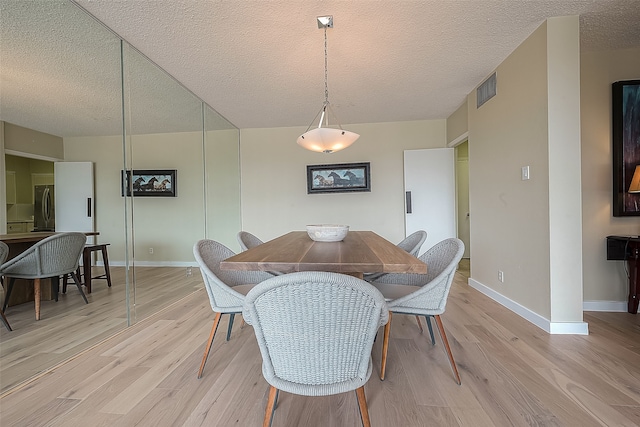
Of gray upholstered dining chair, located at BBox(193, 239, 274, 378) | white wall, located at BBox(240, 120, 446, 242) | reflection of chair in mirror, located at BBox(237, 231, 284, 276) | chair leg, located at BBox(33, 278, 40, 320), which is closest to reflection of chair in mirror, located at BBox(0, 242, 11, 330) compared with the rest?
chair leg, located at BBox(33, 278, 40, 320)

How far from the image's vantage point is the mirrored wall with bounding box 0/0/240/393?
5.85ft

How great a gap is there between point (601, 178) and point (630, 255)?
0.73 meters

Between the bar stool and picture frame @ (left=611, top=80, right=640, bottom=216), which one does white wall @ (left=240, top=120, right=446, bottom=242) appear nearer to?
picture frame @ (left=611, top=80, right=640, bottom=216)

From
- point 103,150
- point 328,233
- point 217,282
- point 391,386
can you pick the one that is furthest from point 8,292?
point 391,386

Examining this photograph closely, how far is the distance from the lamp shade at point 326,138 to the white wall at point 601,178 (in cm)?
228

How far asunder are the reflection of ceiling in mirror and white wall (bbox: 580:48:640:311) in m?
4.29

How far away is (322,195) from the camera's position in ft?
15.9

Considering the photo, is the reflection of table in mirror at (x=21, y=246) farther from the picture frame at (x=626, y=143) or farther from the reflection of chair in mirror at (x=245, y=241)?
the picture frame at (x=626, y=143)

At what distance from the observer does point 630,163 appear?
2.56 metres

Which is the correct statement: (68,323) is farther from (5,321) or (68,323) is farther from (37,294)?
(5,321)

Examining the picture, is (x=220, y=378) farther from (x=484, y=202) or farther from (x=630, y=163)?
(x=630, y=163)

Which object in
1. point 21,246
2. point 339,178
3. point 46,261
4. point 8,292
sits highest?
point 339,178

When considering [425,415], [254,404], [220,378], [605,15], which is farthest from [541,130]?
[220,378]

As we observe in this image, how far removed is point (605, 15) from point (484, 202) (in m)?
1.78
